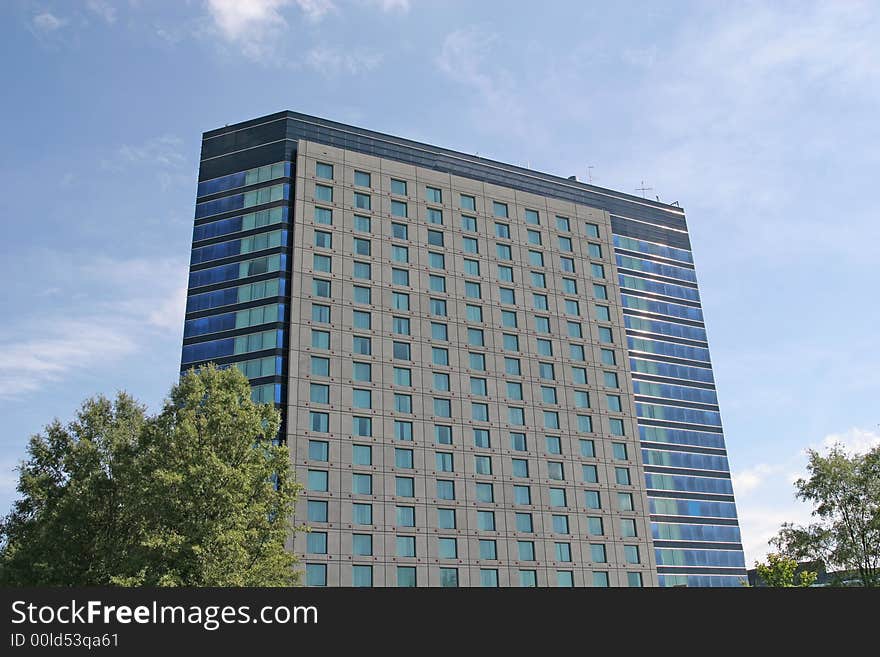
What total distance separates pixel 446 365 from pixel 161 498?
147 feet

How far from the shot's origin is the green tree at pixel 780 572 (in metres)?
57.6

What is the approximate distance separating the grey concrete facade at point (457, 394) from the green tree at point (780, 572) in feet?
76.3

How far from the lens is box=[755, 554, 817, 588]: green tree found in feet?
189

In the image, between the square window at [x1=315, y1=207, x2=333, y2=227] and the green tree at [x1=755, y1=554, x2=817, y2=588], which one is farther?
the square window at [x1=315, y1=207, x2=333, y2=227]

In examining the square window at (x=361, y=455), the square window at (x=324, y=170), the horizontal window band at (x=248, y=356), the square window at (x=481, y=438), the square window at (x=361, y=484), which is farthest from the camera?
the square window at (x=324, y=170)

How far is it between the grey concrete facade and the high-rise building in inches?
8.4

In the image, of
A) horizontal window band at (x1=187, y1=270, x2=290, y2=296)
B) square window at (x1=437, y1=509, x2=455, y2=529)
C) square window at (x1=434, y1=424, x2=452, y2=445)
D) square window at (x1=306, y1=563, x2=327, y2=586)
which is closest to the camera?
square window at (x1=306, y1=563, x2=327, y2=586)

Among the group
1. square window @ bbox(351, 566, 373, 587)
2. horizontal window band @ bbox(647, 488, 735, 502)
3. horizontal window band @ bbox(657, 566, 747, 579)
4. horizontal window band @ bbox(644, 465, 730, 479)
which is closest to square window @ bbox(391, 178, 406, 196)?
square window @ bbox(351, 566, 373, 587)

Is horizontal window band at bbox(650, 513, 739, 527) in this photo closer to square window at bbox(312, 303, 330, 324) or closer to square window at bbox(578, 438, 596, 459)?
square window at bbox(578, 438, 596, 459)

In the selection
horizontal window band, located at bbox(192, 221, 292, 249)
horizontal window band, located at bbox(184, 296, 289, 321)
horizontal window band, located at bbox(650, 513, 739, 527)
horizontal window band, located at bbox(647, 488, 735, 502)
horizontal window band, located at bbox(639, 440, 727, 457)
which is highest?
horizontal window band, located at bbox(192, 221, 292, 249)

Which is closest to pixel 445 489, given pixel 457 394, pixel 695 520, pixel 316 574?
→ pixel 457 394

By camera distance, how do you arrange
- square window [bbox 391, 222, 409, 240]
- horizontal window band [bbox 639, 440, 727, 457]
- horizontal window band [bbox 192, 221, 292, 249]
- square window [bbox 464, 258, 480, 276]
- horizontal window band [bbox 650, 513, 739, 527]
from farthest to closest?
horizontal window band [bbox 639, 440, 727, 457], horizontal window band [bbox 650, 513, 739, 527], square window [bbox 464, 258, 480, 276], square window [bbox 391, 222, 409, 240], horizontal window band [bbox 192, 221, 292, 249]

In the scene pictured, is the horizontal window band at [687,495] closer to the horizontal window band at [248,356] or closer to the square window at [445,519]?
the square window at [445,519]

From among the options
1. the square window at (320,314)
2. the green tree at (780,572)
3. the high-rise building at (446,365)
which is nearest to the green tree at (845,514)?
the green tree at (780,572)
